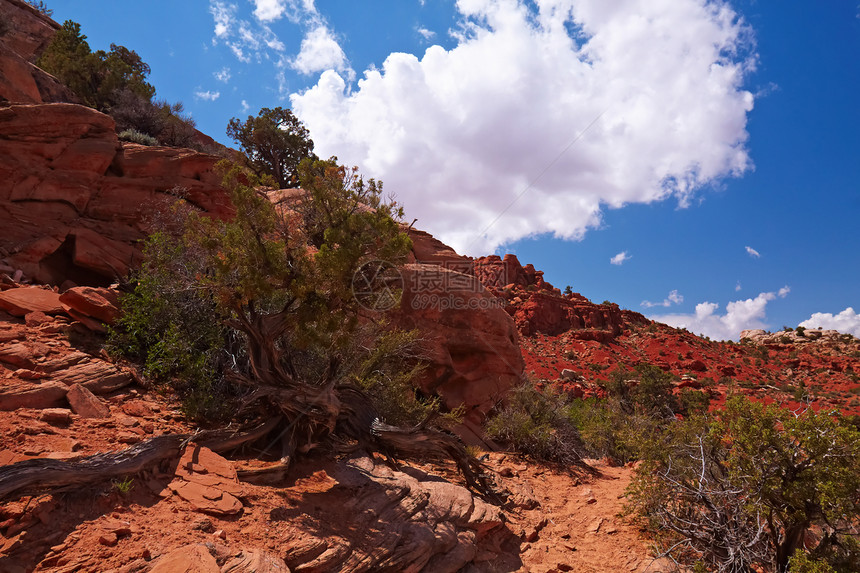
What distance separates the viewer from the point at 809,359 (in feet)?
153

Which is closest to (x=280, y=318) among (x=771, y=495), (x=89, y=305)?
(x=89, y=305)

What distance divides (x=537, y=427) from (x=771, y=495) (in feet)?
23.2

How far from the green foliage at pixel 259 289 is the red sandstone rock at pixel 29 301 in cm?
134

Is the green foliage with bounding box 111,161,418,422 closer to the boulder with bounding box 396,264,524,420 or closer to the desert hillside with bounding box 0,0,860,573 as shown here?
the desert hillside with bounding box 0,0,860,573

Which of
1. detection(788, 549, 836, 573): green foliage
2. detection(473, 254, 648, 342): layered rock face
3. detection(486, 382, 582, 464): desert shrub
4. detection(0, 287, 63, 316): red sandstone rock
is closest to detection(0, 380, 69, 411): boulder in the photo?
detection(0, 287, 63, 316): red sandstone rock

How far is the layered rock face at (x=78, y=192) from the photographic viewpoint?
36.2 feet

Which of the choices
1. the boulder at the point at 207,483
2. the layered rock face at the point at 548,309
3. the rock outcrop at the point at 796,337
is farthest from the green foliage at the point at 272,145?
the rock outcrop at the point at 796,337

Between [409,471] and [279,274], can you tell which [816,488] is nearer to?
[409,471]

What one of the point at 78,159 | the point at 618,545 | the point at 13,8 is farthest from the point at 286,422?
the point at 13,8

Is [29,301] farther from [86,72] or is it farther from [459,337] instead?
[86,72]

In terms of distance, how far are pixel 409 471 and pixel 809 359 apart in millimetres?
55788

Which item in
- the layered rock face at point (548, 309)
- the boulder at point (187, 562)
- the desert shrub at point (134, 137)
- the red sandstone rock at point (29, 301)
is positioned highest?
the layered rock face at point (548, 309)

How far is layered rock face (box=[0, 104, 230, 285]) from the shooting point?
36.2 feet

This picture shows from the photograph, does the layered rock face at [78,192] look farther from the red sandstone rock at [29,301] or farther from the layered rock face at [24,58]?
the layered rock face at [24,58]
